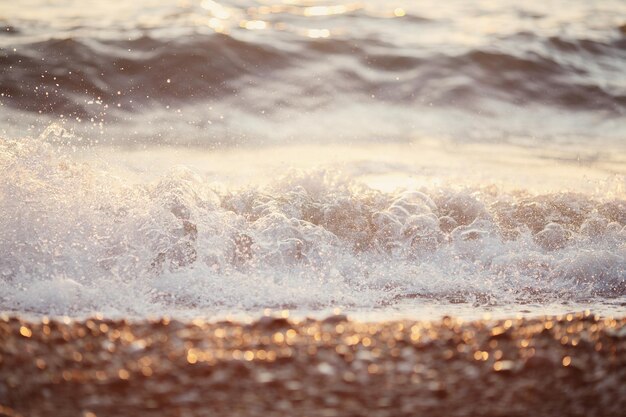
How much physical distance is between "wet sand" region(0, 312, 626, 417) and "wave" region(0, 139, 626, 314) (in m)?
0.98

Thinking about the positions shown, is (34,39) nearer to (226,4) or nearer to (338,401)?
(226,4)

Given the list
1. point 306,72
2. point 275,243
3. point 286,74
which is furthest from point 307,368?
point 306,72

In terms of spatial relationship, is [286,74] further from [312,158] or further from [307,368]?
[307,368]

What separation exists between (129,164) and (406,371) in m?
4.57

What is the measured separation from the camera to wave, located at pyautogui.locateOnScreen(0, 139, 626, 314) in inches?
175

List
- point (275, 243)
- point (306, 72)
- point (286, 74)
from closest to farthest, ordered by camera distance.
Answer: point (275, 243) → point (286, 74) → point (306, 72)

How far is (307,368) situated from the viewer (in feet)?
9.48

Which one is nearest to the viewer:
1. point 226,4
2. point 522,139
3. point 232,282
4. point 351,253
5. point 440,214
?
point 232,282

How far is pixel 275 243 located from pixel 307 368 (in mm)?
2313

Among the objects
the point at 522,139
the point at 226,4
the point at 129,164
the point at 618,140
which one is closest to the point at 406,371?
the point at 129,164

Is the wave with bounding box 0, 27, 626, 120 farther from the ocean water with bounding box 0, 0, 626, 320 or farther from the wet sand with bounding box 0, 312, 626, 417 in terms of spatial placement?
the wet sand with bounding box 0, 312, 626, 417

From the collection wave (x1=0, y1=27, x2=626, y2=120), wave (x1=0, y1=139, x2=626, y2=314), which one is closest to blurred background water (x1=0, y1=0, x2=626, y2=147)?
wave (x1=0, y1=27, x2=626, y2=120)

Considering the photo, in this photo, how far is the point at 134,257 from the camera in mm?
4820

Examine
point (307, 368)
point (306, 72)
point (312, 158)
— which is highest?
point (307, 368)
